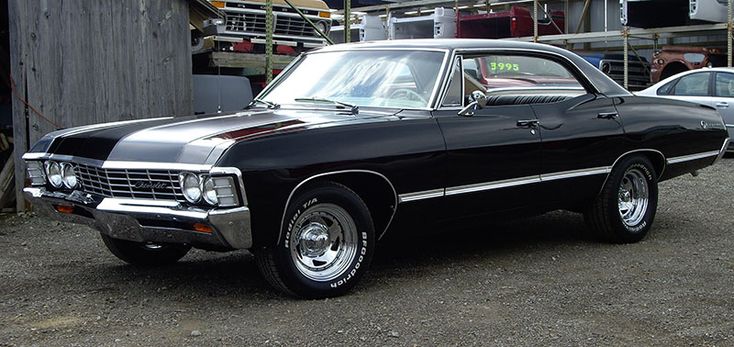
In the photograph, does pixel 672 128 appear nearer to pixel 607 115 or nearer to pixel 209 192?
pixel 607 115

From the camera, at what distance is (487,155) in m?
6.00

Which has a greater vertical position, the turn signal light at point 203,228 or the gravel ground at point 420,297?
the turn signal light at point 203,228

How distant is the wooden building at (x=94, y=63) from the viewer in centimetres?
895

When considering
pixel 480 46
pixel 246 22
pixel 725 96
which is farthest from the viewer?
pixel 725 96

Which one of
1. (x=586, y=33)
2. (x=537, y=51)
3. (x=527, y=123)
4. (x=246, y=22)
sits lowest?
(x=527, y=123)

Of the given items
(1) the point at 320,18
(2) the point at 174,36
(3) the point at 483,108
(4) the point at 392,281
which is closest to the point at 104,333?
(4) the point at 392,281

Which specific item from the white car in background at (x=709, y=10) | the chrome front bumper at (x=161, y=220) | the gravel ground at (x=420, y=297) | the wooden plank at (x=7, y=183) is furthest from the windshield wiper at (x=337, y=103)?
the white car in background at (x=709, y=10)

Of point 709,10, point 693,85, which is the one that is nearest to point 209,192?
point 693,85

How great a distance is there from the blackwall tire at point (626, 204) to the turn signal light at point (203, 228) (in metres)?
3.19

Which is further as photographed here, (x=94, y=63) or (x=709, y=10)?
(x=709, y=10)

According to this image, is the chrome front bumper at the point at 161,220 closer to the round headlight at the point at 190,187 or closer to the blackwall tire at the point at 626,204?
the round headlight at the point at 190,187

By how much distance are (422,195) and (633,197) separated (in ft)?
7.45

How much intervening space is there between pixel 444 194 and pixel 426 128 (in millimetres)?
406

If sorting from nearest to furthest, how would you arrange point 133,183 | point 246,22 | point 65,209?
1. point 133,183
2. point 65,209
3. point 246,22
